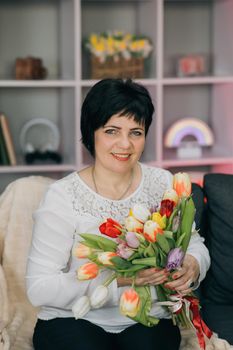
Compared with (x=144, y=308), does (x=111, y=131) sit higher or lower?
higher

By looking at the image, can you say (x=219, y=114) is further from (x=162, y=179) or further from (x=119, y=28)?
(x=162, y=179)

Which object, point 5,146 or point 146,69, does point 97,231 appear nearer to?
Result: point 5,146

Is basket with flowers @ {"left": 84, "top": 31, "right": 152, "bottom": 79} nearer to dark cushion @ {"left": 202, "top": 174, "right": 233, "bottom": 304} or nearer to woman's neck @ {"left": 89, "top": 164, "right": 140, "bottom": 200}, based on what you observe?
dark cushion @ {"left": 202, "top": 174, "right": 233, "bottom": 304}

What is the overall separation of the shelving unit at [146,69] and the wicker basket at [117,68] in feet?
0.22

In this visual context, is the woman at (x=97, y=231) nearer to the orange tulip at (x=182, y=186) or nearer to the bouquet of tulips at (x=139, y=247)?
the bouquet of tulips at (x=139, y=247)

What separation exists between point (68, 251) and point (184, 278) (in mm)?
329

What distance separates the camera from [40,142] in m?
4.05

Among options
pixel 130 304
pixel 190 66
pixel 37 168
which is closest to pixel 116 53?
pixel 190 66

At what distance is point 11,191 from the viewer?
2.54 meters

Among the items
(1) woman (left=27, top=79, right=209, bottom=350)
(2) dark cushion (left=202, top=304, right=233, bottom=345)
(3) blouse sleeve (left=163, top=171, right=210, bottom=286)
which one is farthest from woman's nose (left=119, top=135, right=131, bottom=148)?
(2) dark cushion (left=202, top=304, right=233, bottom=345)

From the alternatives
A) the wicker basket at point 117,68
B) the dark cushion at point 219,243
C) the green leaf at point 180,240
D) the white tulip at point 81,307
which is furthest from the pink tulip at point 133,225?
the wicker basket at point 117,68

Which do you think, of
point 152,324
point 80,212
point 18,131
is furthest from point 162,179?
point 18,131

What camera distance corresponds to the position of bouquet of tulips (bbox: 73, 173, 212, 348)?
1.84 metres

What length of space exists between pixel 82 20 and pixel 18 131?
2.19 feet
